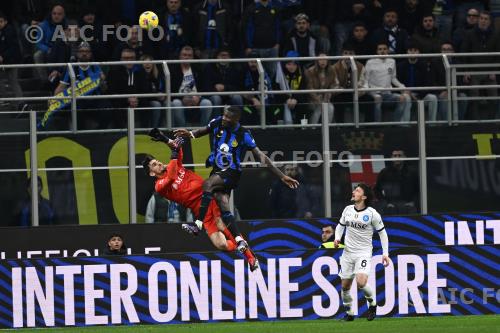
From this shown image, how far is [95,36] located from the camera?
2509 cm

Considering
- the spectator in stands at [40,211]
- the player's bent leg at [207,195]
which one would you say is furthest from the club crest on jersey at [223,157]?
the spectator in stands at [40,211]

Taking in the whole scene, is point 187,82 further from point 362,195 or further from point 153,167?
point 362,195

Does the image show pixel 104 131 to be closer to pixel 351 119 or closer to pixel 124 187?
pixel 124 187

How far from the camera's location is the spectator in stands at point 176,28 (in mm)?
25406

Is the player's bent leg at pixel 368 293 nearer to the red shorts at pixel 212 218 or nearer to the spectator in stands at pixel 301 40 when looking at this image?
the red shorts at pixel 212 218

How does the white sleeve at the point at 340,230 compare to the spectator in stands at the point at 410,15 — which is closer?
the white sleeve at the point at 340,230

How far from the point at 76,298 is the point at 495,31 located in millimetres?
9761

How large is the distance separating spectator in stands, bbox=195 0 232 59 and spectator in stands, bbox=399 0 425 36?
3271 millimetres

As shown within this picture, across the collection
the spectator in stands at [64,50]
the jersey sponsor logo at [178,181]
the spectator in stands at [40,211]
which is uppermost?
the spectator in stands at [64,50]

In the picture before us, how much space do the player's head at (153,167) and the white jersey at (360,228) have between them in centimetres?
313

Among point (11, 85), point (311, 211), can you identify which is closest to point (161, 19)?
point (11, 85)

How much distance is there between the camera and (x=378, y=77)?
24547 mm

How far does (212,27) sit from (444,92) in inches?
168

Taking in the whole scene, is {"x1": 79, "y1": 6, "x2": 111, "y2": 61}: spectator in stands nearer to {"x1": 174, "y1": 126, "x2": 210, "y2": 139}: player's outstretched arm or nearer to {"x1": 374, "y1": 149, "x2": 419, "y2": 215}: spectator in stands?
{"x1": 174, "y1": 126, "x2": 210, "y2": 139}: player's outstretched arm
